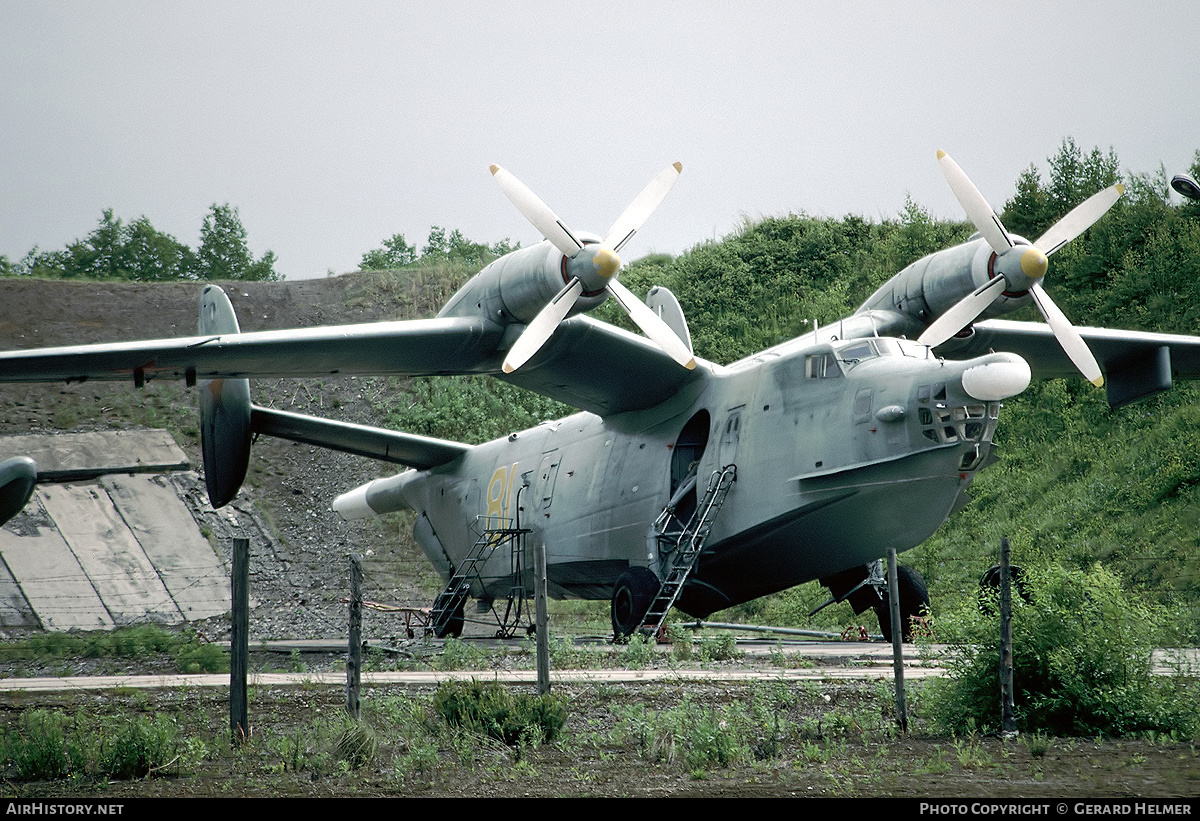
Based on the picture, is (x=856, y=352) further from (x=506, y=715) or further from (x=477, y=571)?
(x=477, y=571)

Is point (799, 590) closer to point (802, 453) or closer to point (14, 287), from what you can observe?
point (802, 453)

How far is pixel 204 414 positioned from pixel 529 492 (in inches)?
244

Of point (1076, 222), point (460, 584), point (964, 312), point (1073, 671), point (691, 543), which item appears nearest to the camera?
point (1073, 671)

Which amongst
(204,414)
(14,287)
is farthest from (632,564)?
(14,287)

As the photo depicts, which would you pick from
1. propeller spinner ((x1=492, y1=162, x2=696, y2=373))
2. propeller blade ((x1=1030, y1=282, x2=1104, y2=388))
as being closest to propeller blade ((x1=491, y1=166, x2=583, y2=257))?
propeller spinner ((x1=492, y1=162, x2=696, y2=373))

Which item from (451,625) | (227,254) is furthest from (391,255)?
(451,625)

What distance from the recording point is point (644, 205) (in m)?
15.4

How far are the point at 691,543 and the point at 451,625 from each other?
25.8 ft

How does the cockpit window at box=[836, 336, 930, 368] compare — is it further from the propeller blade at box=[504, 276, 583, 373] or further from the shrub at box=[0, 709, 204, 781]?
the shrub at box=[0, 709, 204, 781]

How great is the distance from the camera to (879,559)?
1518 cm

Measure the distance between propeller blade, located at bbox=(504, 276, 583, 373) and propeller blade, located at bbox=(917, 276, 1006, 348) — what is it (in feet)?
16.2

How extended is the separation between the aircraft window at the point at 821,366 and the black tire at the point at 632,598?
3896mm

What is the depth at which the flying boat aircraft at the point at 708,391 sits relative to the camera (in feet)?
44.5

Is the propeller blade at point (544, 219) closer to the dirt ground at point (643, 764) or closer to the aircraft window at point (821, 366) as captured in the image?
the aircraft window at point (821, 366)
